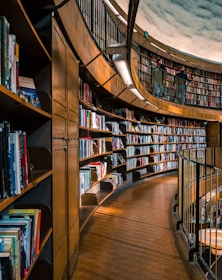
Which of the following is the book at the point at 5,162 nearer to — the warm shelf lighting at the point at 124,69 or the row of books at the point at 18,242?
the row of books at the point at 18,242

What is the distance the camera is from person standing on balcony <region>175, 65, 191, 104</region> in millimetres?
10146

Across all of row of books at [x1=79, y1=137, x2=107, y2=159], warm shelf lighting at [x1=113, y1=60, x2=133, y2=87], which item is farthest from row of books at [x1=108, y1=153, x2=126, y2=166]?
warm shelf lighting at [x1=113, y1=60, x2=133, y2=87]

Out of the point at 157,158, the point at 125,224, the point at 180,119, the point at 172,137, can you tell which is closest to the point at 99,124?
the point at 125,224

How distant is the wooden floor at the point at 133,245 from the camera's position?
254 centimetres

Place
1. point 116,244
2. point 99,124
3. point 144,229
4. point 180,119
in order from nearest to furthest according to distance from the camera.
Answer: point 116,244 < point 144,229 < point 99,124 < point 180,119

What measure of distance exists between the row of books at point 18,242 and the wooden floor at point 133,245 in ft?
4.11

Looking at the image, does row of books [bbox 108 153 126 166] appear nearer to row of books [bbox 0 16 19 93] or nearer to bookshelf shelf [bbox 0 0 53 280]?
bookshelf shelf [bbox 0 0 53 280]

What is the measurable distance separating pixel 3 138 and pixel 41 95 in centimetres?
84

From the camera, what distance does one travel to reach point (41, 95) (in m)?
1.81

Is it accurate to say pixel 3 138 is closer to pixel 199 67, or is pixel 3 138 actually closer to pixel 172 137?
pixel 172 137

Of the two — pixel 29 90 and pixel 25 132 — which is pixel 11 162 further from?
pixel 29 90

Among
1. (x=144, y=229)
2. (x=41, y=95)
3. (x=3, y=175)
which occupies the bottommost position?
(x=144, y=229)

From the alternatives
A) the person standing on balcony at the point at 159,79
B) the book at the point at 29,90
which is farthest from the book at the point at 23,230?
the person standing on balcony at the point at 159,79

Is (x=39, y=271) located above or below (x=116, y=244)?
above
